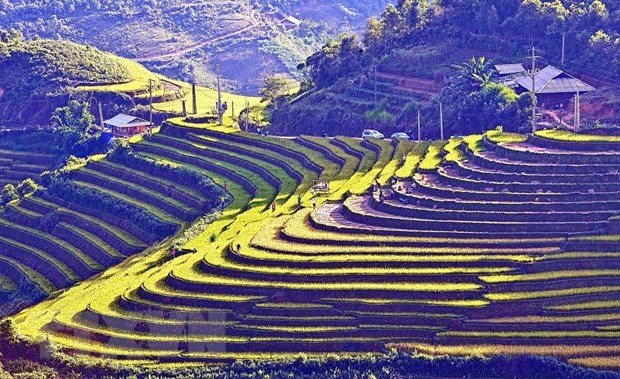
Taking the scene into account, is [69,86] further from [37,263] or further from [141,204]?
[37,263]

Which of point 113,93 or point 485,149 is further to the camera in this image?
point 113,93

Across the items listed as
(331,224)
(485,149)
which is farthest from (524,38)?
(331,224)

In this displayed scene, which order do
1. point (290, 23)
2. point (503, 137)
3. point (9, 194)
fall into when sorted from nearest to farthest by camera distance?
point (503, 137) → point (9, 194) → point (290, 23)

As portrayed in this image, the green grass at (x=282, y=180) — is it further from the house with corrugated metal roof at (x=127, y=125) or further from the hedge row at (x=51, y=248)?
→ the house with corrugated metal roof at (x=127, y=125)

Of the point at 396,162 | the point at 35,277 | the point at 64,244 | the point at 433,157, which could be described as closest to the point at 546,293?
the point at 433,157

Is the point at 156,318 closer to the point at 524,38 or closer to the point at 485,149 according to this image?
the point at 485,149

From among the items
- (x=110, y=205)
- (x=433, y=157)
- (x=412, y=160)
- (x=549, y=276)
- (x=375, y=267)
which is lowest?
(x=110, y=205)
